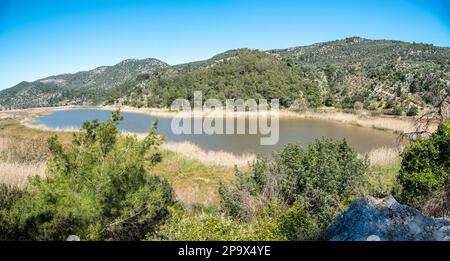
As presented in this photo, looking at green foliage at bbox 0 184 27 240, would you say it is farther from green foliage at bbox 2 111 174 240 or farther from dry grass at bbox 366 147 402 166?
dry grass at bbox 366 147 402 166

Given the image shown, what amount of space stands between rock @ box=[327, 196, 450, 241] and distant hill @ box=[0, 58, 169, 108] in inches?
4243

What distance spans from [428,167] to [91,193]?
5248mm

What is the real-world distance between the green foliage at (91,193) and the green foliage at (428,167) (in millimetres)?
4207

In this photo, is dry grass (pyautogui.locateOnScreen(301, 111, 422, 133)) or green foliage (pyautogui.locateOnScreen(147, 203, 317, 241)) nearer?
green foliage (pyautogui.locateOnScreen(147, 203, 317, 241))

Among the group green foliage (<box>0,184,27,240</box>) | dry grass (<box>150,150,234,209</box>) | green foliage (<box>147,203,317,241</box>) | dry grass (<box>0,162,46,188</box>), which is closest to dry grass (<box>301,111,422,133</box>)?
dry grass (<box>150,150,234,209</box>)

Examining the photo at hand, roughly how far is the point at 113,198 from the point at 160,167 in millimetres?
9254

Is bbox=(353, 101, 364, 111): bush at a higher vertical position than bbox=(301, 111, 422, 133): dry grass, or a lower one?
higher

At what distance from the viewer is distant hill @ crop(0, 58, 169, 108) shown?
11731 centimetres

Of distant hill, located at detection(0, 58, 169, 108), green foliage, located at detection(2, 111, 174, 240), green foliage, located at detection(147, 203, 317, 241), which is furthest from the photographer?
distant hill, located at detection(0, 58, 169, 108)

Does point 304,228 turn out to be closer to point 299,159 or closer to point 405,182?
point 405,182

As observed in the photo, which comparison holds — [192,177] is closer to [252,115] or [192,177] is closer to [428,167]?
[428,167]
